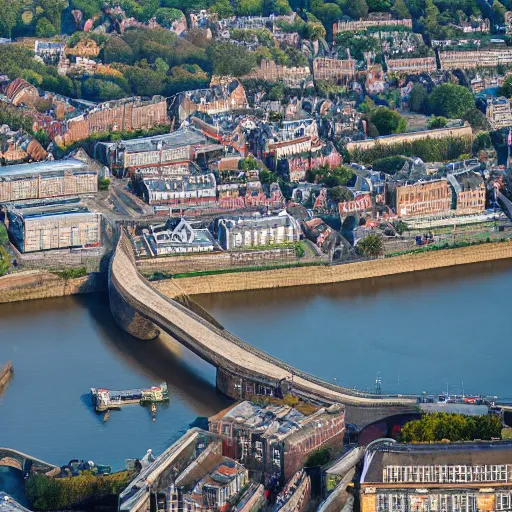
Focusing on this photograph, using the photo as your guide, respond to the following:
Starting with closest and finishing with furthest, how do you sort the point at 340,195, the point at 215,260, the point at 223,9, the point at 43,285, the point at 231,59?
the point at 43,285 → the point at 215,260 → the point at 340,195 → the point at 231,59 → the point at 223,9

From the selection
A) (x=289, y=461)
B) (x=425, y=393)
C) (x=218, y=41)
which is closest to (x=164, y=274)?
(x=425, y=393)

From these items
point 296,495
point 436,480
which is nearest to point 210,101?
point 296,495

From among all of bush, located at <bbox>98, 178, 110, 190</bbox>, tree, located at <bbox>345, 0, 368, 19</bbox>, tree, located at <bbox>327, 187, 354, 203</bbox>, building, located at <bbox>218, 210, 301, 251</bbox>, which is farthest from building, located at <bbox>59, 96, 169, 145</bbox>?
tree, located at <bbox>345, 0, 368, 19</bbox>

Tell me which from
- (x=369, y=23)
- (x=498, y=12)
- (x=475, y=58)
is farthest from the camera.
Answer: (x=498, y=12)

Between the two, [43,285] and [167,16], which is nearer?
[43,285]

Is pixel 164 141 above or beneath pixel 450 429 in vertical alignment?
above

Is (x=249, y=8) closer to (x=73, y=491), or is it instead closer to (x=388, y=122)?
(x=388, y=122)

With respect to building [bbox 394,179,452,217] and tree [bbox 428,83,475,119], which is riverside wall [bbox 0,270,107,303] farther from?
tree [bbox 428,83,475,119]
